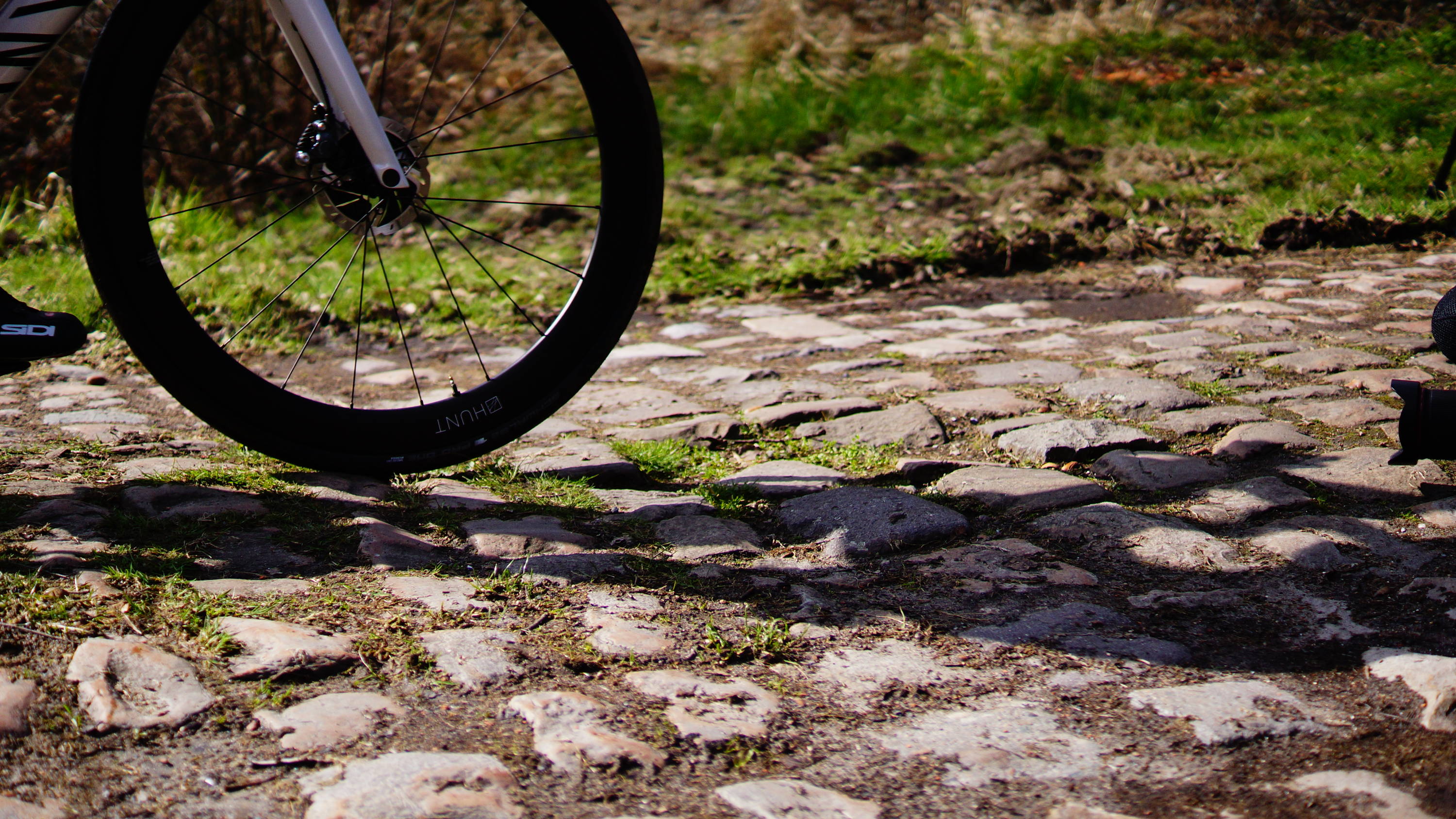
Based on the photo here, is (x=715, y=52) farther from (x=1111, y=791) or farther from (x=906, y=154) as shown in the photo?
(x=1111, y=791)

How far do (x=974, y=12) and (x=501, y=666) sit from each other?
8.40 metres

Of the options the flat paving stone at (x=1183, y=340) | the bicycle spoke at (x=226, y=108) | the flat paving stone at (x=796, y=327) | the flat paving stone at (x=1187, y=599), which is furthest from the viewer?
the flat paving stone at (x=796, y=327)

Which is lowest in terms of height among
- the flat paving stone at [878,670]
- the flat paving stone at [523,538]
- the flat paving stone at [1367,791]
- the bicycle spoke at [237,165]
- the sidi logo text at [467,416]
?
the flat paving stone at [1367,791]

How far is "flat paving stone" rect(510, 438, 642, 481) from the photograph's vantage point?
8.27 ft

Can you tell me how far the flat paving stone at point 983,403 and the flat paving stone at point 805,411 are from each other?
0.17m

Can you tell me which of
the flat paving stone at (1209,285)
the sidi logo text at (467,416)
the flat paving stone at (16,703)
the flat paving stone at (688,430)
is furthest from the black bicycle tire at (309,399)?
the flat paving stone at (1209,285)

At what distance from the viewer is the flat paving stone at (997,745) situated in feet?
4.51

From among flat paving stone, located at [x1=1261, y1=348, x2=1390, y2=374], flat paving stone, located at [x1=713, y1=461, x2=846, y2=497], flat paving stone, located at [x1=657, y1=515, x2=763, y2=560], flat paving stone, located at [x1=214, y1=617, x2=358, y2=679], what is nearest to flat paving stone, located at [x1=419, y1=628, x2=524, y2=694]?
flat paving stone, located at [x1=214, y1=617, x2=358, y2=679]

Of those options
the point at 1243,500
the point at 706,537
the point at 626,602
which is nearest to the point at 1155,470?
the point at 1243,500

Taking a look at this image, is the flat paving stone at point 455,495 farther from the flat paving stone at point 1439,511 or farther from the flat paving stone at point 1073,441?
the flat paving stone at point 1439,511

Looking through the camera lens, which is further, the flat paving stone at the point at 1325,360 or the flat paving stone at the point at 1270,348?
the flat paving stone at the point at 1270,348

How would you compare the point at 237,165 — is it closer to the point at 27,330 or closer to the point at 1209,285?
the point at 27,330

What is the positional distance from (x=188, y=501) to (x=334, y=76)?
84 cm

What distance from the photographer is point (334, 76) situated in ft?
6.86
